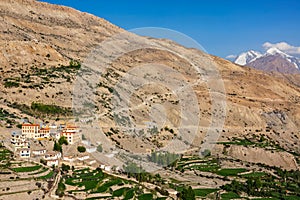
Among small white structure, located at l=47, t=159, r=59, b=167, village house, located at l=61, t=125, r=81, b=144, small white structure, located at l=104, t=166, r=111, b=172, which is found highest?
village house, located at l=61, t=125, r=81, b=144

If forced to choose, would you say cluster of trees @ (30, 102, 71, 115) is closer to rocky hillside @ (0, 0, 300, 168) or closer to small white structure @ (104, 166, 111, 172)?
rocky hillside @ (0, 0, 300, 168)

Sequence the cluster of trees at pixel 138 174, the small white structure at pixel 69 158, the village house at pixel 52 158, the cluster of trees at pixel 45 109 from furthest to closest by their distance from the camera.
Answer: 1. the cluster of trees at pixel 45 109
2. the cluster of trees at pixel 138 174
3. the small white structure at pixel 69 158
4. the village house at pixel 52 158

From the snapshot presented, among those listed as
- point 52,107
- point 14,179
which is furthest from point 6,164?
point 52,107

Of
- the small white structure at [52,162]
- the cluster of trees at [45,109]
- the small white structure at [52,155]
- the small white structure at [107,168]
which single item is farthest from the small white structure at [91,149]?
the cluster of trees at [45,109]

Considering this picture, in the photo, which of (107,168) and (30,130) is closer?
(107,168)

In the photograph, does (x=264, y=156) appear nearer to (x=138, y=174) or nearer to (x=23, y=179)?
(x=138, y=174)

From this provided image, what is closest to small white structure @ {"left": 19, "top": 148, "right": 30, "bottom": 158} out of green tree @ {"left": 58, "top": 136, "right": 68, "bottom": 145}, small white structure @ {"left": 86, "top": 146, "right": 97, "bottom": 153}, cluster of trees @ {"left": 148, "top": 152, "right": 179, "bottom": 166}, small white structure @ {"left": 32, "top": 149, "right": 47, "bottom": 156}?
small white structure @ {"left": 32, "top": 149, "right": 47, "bottom": 156}

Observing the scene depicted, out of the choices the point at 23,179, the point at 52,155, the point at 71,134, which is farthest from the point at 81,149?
the point at 23,179

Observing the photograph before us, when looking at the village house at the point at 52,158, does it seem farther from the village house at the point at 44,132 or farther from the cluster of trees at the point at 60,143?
the village house at the point at 44,132
